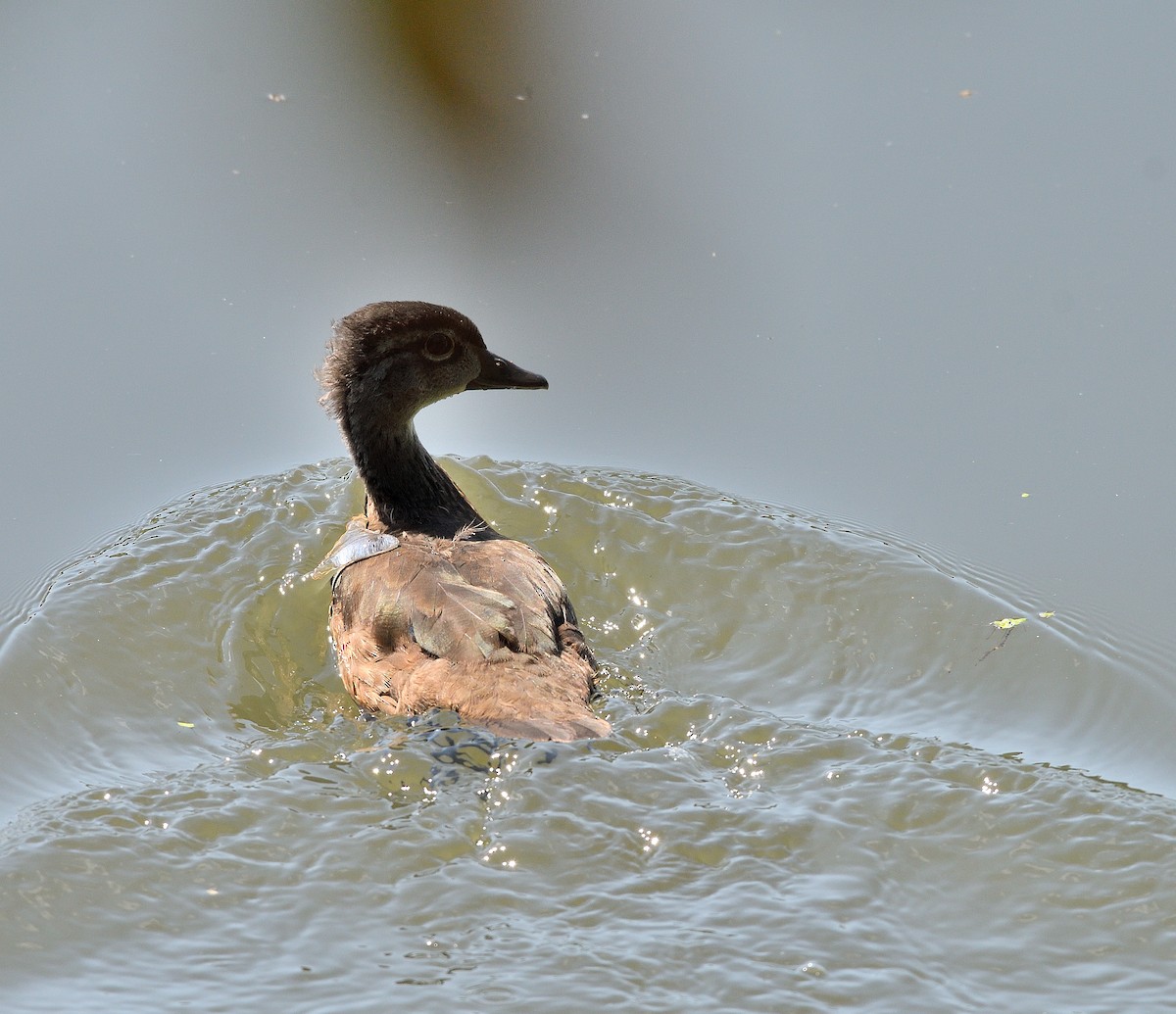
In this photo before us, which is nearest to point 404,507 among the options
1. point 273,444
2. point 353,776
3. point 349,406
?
point 349,406

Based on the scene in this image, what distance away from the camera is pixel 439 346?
291 inches

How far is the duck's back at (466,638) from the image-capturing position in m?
5.59

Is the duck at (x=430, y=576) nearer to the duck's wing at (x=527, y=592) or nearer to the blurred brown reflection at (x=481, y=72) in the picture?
the duck's wing at (x=527, y=592)

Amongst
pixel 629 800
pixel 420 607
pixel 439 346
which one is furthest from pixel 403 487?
pixel 629 800

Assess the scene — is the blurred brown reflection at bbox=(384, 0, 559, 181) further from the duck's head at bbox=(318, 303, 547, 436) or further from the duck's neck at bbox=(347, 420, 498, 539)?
the duck's neck at bbox=(347, 420, 498, 539)

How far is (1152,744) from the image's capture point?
5.89 m

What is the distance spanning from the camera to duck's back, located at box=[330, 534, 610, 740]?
18.3 feet

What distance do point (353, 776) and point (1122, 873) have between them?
10.1 feet

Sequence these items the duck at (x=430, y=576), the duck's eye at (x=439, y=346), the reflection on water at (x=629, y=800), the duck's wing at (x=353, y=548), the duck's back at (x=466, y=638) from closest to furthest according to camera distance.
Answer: the reflection on water at (x=629, y=800) < the duck's back at (x=466, y=638) < the duck at (x=430, y=576) < the duck's wing at (x=353, y=548) < the duck's eye at (x=439, y=346)

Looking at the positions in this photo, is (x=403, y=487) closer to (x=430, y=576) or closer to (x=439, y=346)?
(x=439, y=346)

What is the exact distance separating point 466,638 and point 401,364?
205cm

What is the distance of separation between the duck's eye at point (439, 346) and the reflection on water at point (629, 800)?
1.44 m

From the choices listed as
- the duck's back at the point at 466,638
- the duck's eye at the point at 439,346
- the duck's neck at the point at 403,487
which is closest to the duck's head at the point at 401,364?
the duck's eye at the point at 439,346

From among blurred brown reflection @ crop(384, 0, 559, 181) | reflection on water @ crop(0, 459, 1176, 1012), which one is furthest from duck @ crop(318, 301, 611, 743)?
blurred brown reflection @ crop(384, 0, 559, 181)
